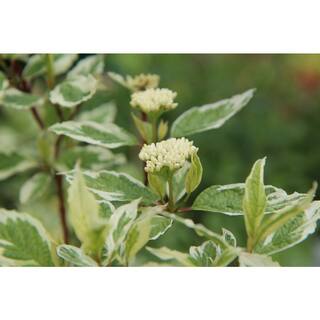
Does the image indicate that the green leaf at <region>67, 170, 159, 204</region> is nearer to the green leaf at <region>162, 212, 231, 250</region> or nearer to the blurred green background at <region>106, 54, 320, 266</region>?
Result: the green leaf at <region>162, 212, 231, 250</region>

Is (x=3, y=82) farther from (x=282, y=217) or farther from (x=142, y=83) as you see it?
(x=282, y=217)

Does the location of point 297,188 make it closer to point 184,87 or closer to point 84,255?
point 184,87

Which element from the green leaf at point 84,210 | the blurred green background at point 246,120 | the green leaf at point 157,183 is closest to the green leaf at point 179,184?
the green leaf at point 157,183

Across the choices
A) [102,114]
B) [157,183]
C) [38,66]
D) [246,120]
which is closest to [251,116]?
[246,120]

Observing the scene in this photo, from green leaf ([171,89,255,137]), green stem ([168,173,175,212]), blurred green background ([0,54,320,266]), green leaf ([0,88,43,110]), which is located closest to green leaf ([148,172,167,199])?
green stem ([168,173,175,212])

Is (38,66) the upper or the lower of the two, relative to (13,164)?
upper

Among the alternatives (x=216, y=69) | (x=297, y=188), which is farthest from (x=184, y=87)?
(x=297, y=188)
